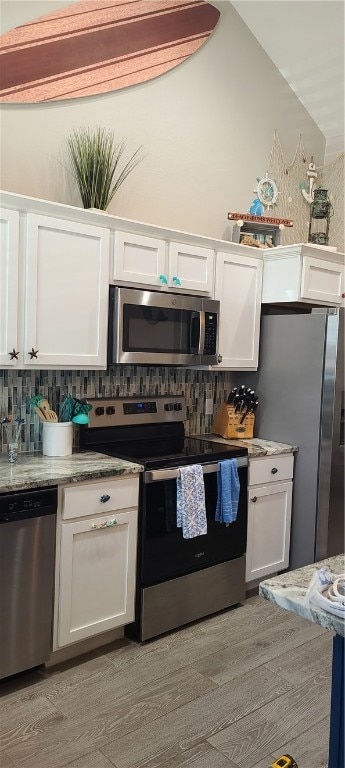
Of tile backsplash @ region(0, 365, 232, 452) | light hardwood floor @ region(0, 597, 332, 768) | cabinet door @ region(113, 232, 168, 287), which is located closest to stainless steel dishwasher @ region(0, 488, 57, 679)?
light hardwood floor @ region(0, 597, 332, 768)

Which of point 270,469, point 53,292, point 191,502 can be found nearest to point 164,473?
point 191,502

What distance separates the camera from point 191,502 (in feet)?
9.40

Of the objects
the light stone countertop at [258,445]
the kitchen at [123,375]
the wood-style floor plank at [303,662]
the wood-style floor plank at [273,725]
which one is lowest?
the wood-style floor plank at [303,662]

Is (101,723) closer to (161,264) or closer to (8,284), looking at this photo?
(8,284)

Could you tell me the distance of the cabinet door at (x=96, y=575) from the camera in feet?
8.07

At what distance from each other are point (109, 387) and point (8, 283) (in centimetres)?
96

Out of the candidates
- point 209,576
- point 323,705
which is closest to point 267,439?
point 209,576

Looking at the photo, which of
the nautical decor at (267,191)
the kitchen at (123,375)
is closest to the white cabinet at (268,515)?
the kitchen at (123,375)

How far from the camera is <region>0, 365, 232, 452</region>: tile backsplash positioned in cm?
284

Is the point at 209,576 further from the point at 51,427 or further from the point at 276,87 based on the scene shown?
the point at 276,87

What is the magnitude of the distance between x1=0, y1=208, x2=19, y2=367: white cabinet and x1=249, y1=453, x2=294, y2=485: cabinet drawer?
5.00 feet

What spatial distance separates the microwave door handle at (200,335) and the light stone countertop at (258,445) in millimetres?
596

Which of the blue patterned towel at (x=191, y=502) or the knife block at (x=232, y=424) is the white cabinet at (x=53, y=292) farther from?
Result: the knife block at (x=232, y=424)

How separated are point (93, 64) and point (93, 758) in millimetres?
3197
